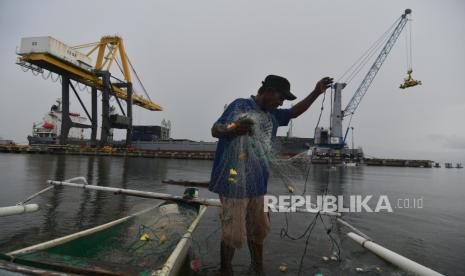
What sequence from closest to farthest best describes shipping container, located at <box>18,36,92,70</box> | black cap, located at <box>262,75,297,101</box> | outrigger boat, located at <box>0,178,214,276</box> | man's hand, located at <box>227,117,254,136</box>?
1. outrigger boat, located at <box>0,178,214,276</box>
2. man's hand, located at <box>227,117,254,136</box>
3. black cap, located at <box>262,75,297,101</box>
4. shipping container, located at <box>18,36,92,70</box>

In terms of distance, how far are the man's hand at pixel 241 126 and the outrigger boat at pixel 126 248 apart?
5.26 feet

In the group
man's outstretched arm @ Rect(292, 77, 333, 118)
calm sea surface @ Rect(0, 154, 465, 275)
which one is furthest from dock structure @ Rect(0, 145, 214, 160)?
man's outstretched arm @ Rect(292, 77, 333, 118)

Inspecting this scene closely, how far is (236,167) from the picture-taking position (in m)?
3.00

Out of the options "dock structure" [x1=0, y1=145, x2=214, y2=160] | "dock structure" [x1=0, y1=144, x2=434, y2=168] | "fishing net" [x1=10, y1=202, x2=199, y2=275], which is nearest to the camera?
"fishing net" [x1=10, y1=202, x2=199, y2=275]

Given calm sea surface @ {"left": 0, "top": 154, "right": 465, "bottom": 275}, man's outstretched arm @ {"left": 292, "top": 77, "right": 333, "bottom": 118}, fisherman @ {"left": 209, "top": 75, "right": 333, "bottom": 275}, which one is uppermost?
man's outstretched arm @ {"left": 292, "top": 77, "right": 333, "bottom": 118}

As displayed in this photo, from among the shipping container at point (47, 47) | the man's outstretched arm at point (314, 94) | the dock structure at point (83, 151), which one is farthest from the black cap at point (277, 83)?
the dock structure at point (83, 151)

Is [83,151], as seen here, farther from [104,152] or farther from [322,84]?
[322,84]

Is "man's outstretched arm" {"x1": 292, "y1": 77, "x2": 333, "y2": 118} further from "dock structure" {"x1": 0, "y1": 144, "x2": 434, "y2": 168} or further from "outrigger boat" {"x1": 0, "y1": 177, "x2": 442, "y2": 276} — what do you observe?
"dock structure" {"x1": 0, "y1": 144, "x2": 434, "y2": 168}

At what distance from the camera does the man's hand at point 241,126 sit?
2.58 m

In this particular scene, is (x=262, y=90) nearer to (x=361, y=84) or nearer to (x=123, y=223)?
(x=123, y=223)

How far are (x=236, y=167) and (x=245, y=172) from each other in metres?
0.17

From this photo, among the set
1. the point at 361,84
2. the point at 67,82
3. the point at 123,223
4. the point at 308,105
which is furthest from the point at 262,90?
the point at 361,84

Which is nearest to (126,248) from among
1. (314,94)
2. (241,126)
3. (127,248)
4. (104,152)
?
(127,248)

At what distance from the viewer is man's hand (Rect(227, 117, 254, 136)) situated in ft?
8.46
